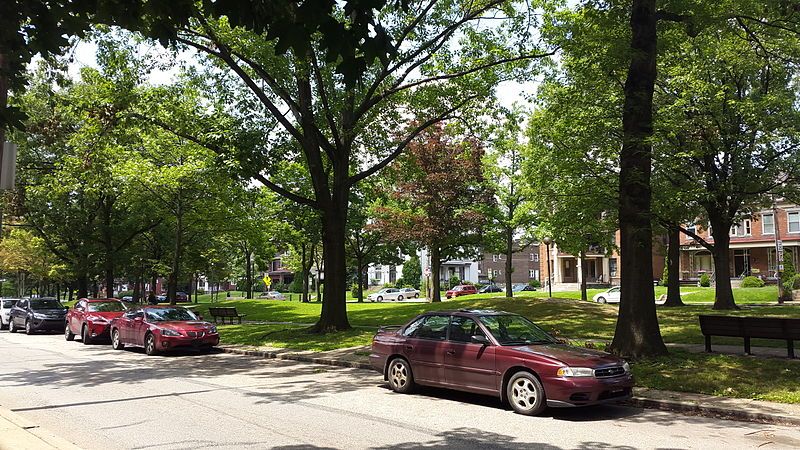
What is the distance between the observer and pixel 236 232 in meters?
33.2

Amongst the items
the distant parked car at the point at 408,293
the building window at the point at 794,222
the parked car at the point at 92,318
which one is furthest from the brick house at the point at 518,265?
the parked car at the point at 92,318

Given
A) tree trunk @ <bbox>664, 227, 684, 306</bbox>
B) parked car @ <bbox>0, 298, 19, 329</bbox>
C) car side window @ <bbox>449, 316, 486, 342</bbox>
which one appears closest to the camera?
car side window @ <bbox>449, 316, 486, 342</bbox>

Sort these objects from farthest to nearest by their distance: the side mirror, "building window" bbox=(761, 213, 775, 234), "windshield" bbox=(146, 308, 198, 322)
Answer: "building window" bbox=(761, 213, 775, 234)
"windshield" bbox=(146, 308, 198, 322)
the side mirror

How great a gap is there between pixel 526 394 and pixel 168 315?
42.3ft

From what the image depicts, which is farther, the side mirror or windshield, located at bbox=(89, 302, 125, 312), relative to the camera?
windshield, located at bbox=(89, 302, 125, 312)

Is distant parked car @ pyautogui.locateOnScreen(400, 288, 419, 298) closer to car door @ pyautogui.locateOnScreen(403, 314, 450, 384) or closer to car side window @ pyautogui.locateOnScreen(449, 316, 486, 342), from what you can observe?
car door @ pyautogui.locateOnScreen(403, 314, 450, 384)

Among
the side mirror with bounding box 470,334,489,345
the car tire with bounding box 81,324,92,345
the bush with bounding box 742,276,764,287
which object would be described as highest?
the bush with bounding box 742,276,764,287

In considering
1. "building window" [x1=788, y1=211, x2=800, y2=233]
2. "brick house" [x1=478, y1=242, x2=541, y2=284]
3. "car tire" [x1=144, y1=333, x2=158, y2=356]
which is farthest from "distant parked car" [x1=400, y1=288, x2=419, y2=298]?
"brick house" [x1=478, y1=242, x2=541, y2=284]

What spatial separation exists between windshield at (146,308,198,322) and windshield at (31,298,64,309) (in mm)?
11619

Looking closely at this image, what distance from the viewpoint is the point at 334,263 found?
19.8m

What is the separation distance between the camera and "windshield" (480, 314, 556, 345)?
9.24 metres

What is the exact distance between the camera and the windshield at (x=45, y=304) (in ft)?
87.0

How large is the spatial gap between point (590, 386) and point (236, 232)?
27.8 m

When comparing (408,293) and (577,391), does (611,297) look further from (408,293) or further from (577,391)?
(577,391)
